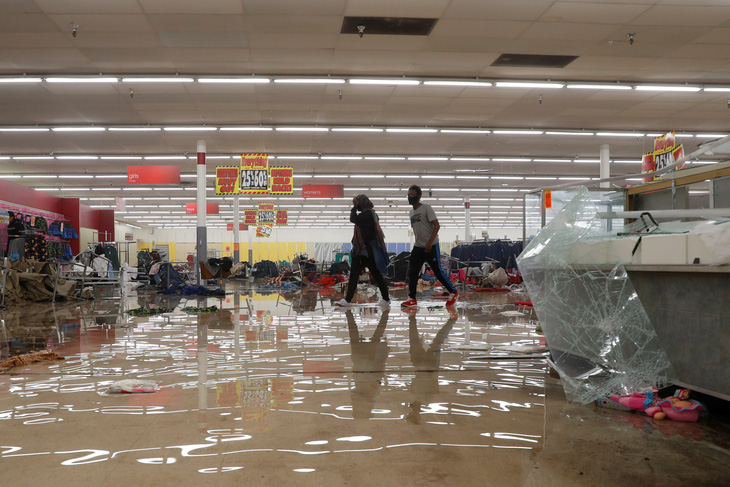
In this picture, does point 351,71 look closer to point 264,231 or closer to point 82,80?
point 82,80

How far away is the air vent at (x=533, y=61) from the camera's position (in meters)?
8.89

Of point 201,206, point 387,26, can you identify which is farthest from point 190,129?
point 387,26

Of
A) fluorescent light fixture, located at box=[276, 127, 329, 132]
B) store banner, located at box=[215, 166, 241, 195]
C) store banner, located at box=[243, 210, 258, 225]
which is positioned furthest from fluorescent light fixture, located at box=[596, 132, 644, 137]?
store banner, located at box=[243, 210, 258, 225]

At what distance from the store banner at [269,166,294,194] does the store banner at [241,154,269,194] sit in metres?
0.39

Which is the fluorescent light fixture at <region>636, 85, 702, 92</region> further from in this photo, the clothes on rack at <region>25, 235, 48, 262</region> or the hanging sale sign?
the clothes on rack at <region>25, 235, 48, 262</region>

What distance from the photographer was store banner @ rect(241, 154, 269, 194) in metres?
14.3

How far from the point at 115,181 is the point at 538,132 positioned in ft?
53.0

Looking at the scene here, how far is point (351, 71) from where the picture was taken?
946 cm

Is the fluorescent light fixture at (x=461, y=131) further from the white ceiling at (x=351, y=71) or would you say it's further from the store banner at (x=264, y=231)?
the store banner at (x=264, y=231)

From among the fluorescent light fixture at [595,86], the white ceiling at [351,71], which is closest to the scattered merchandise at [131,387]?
the white ceiling at [351,71]

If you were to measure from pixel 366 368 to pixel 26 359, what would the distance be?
2.22 m

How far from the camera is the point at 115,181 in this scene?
21.2 m

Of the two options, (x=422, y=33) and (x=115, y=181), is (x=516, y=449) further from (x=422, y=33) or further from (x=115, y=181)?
(x=115, y=181)

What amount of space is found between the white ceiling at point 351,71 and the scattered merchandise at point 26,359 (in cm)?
503
